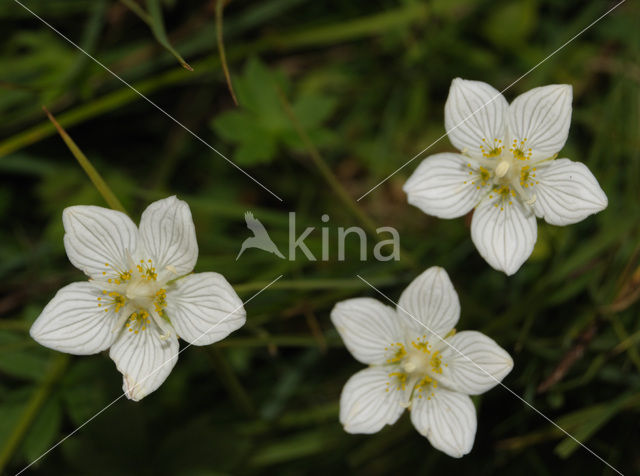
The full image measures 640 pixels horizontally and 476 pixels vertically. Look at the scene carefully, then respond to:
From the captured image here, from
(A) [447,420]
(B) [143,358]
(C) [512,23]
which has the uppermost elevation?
(C) [512,23]

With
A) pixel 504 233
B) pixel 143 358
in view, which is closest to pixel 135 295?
pixel 143 358

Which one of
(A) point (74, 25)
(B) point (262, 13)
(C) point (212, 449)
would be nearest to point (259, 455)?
(C) point (212, 449)

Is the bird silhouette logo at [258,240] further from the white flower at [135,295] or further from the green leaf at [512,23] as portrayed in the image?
the green leaf at [512,23]

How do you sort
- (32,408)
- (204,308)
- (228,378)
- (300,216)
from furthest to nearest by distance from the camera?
(300,216)
(32,408)
(228,378)
(204,308)

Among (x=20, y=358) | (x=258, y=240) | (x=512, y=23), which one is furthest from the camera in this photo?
(x=512, y=23)

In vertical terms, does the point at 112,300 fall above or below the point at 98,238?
below

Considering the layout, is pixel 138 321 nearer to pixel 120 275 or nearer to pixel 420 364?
pixel 120 275

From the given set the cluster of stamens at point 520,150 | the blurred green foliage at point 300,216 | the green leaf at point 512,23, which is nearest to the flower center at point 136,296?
the blurred green foliage at point 300,216
